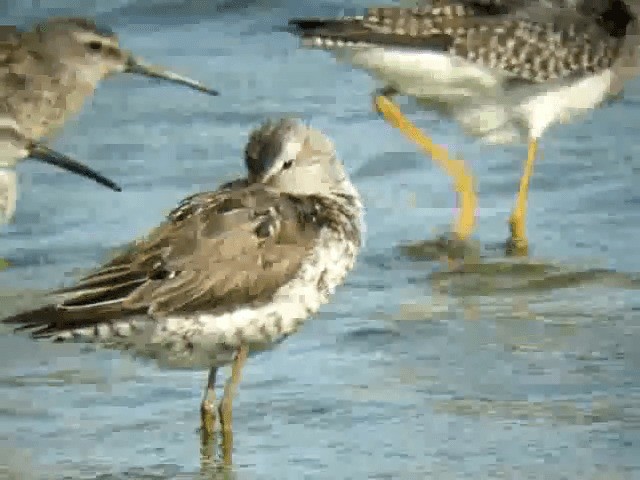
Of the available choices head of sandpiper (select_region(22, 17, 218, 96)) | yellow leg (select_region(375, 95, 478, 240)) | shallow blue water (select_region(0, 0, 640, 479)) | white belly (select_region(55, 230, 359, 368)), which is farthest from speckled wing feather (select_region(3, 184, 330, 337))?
head of sandpiper (select_region(22, 17, 218, 96))

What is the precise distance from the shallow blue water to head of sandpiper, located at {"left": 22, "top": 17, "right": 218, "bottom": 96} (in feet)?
1.74

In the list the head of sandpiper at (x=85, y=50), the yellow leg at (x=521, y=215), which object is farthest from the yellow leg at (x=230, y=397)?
the head of sandpiper at (x=85, y=50)

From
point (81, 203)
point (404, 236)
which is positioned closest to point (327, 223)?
point (404, 236)

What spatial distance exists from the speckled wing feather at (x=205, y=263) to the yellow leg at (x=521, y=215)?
2.60 m

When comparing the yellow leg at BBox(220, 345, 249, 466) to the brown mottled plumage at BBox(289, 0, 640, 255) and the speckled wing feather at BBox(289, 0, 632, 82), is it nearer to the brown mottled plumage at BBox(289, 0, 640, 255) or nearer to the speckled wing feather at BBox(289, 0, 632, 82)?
the brown mottled plumage at BBox(289, 0, 640, 255)

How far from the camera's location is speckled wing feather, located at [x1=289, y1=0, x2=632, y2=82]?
10.4 meters

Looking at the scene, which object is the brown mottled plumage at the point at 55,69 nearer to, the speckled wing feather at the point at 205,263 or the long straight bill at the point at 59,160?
the long straight bill at the point at 59,160

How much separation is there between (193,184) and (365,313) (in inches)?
97.0

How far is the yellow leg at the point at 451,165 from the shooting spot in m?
9.87

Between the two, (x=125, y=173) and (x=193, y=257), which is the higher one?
(x=193, y=257)

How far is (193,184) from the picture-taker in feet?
34.9

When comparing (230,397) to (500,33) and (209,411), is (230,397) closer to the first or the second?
(209,411)

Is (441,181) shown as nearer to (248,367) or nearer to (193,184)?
(193,184)

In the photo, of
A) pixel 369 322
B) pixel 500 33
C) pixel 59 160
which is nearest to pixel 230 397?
pixel 369 322
